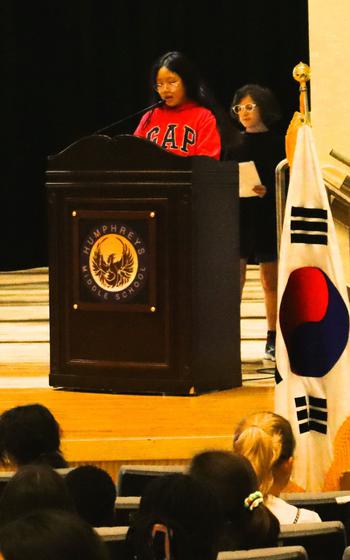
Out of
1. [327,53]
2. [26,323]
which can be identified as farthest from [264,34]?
[327,53]

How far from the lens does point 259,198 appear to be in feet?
22.9

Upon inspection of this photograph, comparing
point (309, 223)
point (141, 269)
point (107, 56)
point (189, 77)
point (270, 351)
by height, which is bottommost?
point (270, 351)

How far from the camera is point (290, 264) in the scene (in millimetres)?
4750

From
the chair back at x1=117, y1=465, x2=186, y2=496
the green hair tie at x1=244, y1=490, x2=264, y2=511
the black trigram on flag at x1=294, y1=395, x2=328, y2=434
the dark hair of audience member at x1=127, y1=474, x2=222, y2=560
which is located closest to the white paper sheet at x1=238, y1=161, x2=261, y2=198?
the black trigram on flag at x1=294, y1=395, x2=328, y2=434

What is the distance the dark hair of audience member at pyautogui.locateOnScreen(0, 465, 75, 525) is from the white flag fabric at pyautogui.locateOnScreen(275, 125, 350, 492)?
→ 2163 millimetres

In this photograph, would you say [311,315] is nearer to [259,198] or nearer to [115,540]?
[115,540]

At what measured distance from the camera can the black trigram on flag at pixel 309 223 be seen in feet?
15.6

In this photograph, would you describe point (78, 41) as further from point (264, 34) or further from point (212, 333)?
point (212, 333)

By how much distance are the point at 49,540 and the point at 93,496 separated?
4.07 ft

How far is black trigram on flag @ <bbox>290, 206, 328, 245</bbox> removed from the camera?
4.74 metres

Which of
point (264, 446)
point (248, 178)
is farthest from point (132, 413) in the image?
point (264, 446)

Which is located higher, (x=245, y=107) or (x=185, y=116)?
(x=245, y=107)

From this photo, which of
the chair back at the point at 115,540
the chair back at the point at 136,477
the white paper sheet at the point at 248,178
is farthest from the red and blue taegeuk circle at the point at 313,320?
the chair back at the point at 115,540

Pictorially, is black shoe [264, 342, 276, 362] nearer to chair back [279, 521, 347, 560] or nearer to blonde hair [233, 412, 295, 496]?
blonde hair [233, 412, 295, 496]
